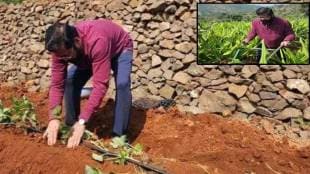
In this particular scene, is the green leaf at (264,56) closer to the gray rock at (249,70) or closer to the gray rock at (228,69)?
the gray rock at (249,70)

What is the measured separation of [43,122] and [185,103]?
1.80 meters

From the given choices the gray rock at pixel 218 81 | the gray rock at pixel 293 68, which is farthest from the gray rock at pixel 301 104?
the gray rock at pixel 218 81

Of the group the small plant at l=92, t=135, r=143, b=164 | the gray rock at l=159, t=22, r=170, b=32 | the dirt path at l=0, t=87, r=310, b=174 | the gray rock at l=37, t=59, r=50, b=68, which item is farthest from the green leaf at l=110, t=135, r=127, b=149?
the gray rock at l=37, t=59, r=50, b=68

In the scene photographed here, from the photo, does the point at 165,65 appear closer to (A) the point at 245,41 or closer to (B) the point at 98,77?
(A) the point at 245,41

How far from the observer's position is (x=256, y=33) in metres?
6.73

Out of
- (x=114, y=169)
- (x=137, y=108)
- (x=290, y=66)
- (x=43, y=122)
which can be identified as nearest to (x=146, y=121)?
(x=137, y=108)

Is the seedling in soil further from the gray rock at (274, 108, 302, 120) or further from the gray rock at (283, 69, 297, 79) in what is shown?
the gray rock at (283, 69, 297, 79)

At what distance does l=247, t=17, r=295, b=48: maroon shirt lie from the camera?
21.7 ft

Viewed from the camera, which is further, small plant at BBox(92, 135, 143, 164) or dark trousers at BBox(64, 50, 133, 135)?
dark trousers at BBox(64, 50, 133, 135)

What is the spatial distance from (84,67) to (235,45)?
220 cm

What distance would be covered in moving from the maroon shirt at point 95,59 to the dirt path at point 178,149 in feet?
1.36

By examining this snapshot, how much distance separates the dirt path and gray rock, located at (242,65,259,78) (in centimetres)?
57

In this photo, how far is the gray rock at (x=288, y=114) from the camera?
6680 millimetres

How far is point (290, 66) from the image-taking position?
673cm
